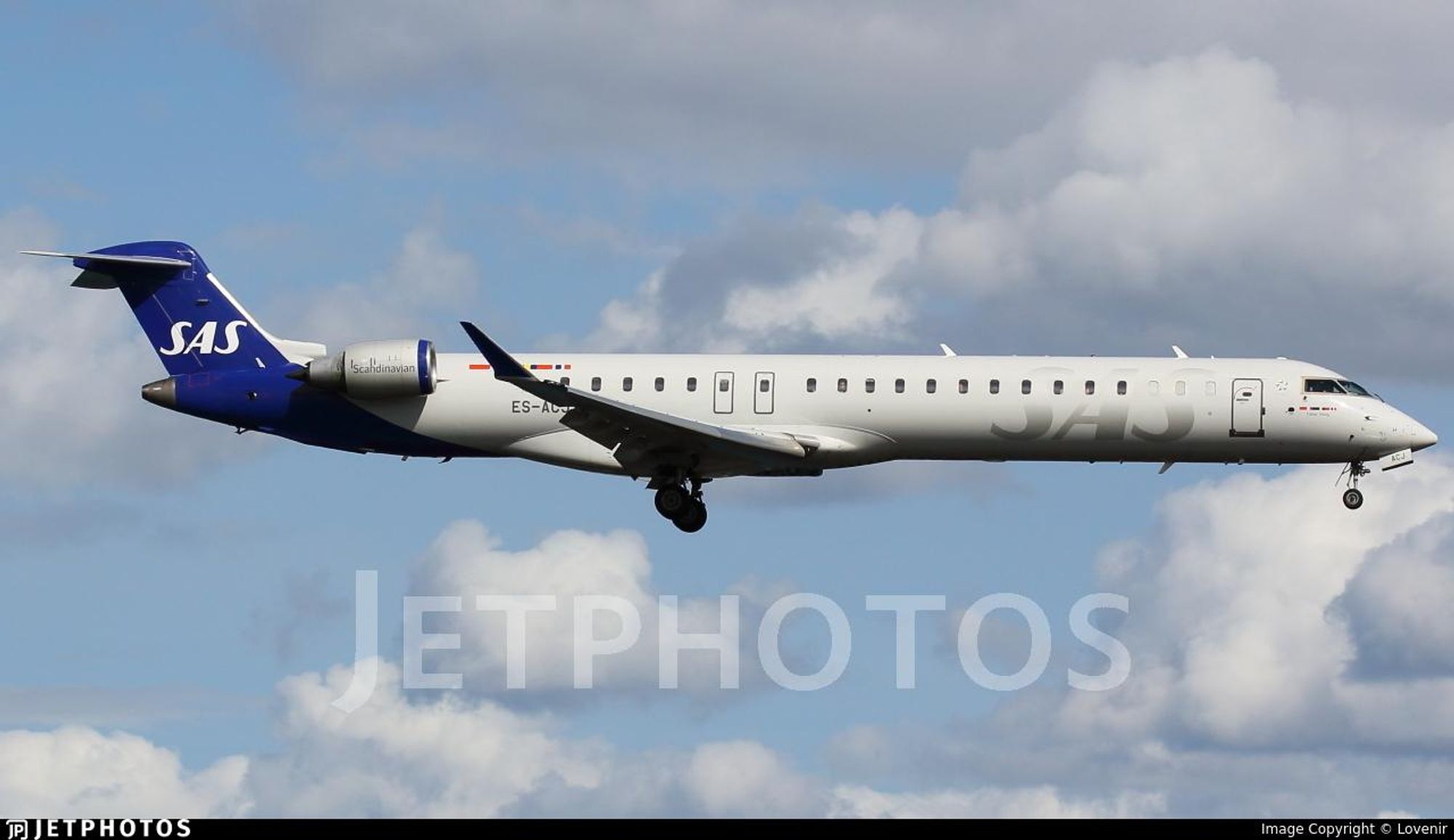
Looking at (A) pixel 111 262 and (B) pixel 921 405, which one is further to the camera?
(A) pixel 111 262

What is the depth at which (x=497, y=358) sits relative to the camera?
142 ft

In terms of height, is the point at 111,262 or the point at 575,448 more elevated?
the point at 111,262

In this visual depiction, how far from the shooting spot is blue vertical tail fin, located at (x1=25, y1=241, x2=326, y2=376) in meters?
49.4

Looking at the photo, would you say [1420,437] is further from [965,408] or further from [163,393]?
[163,393]

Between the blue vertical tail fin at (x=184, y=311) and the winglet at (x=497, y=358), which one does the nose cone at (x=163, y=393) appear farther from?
the winglet at (x=497, y=358)

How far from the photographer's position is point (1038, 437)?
46500mm

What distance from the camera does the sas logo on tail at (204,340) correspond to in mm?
49438

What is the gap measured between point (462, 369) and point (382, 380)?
1.75 m

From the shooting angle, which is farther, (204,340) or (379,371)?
(204,340)

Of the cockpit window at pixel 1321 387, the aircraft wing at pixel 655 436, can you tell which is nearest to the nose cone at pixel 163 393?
the aircraft wing at pixel 655 436

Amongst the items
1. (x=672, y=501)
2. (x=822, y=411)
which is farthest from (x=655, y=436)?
(x=822, y=411)

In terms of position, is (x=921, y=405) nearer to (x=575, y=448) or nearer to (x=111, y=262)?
(x=575, y=448)

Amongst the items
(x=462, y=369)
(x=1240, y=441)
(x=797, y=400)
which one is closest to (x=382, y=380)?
(x=462, y=369)

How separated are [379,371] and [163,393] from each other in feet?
18.0
